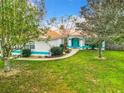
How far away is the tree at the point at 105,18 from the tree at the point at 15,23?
12666 mm

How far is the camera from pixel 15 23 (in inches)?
860

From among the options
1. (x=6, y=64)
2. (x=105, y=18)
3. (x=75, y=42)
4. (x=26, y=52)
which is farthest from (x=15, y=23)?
(x=75, y=42)

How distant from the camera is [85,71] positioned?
82.8 ft

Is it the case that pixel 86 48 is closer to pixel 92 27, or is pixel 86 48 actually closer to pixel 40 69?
pixel 92 27

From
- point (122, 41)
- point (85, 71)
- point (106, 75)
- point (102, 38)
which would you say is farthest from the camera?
point (122, 41)

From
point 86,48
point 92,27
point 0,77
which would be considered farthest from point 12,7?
point 86,48

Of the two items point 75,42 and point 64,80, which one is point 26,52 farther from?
point 75,42

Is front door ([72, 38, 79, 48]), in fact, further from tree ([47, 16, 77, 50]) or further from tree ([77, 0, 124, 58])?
tree ([77, 0, 124, 58])

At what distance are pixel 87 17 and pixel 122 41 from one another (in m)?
19.2

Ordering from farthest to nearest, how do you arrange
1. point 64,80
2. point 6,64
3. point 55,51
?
point 55,51 → point 6,64 → point 64,80

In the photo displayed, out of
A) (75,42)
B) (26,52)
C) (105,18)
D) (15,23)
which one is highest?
(105,18)

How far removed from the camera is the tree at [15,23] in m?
21.6

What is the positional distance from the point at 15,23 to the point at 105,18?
15671mm

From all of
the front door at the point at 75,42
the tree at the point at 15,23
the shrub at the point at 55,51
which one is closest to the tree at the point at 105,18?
the shrub at the point at 55,51
